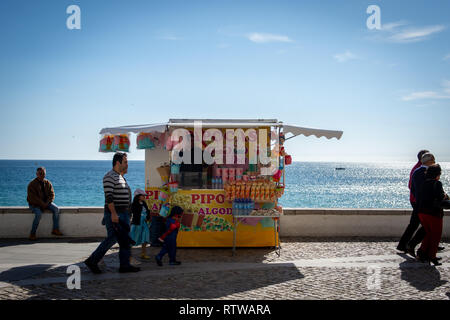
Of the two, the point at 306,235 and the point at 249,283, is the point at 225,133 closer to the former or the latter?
the point at 306,235

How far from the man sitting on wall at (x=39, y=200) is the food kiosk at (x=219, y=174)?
195cm

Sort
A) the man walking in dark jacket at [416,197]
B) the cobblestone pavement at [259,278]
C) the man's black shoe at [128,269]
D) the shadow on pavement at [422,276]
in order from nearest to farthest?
the cobblestone pavement at [259,278]
the shadow on pavement at [422,276]
the man's black shoe at [128,269]
the man walking in dark jacket at [416,197]

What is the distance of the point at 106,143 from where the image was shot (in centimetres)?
941

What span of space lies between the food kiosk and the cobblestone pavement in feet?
1.84

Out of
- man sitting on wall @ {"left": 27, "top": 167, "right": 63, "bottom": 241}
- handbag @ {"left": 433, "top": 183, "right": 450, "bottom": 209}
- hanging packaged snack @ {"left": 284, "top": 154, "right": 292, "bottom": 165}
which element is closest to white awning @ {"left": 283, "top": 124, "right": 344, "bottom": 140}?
hanging packaged snack @ {"left": 284, "top": 154, "right": 292, "bottom": 165}

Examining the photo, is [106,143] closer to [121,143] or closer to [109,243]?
[121,143]

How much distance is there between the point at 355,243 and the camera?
31.2 feet

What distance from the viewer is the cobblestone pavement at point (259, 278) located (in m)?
5.64

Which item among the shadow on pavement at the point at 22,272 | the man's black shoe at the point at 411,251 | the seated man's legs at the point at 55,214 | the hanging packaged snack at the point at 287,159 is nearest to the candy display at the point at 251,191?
the hanging packaged snack at the point at 287,159

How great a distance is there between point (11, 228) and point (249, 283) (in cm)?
662

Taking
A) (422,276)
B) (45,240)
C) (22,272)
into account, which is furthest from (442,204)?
(45,240)

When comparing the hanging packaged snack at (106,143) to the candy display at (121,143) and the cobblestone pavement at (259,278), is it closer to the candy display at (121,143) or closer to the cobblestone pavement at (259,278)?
the candy display at (121,143)

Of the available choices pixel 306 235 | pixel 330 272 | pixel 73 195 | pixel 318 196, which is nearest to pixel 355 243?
pixel 306 235

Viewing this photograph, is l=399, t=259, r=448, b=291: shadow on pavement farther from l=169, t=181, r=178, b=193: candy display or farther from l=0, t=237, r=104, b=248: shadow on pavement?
l=0, t=237, r=104, b=248: shadow on pavement
